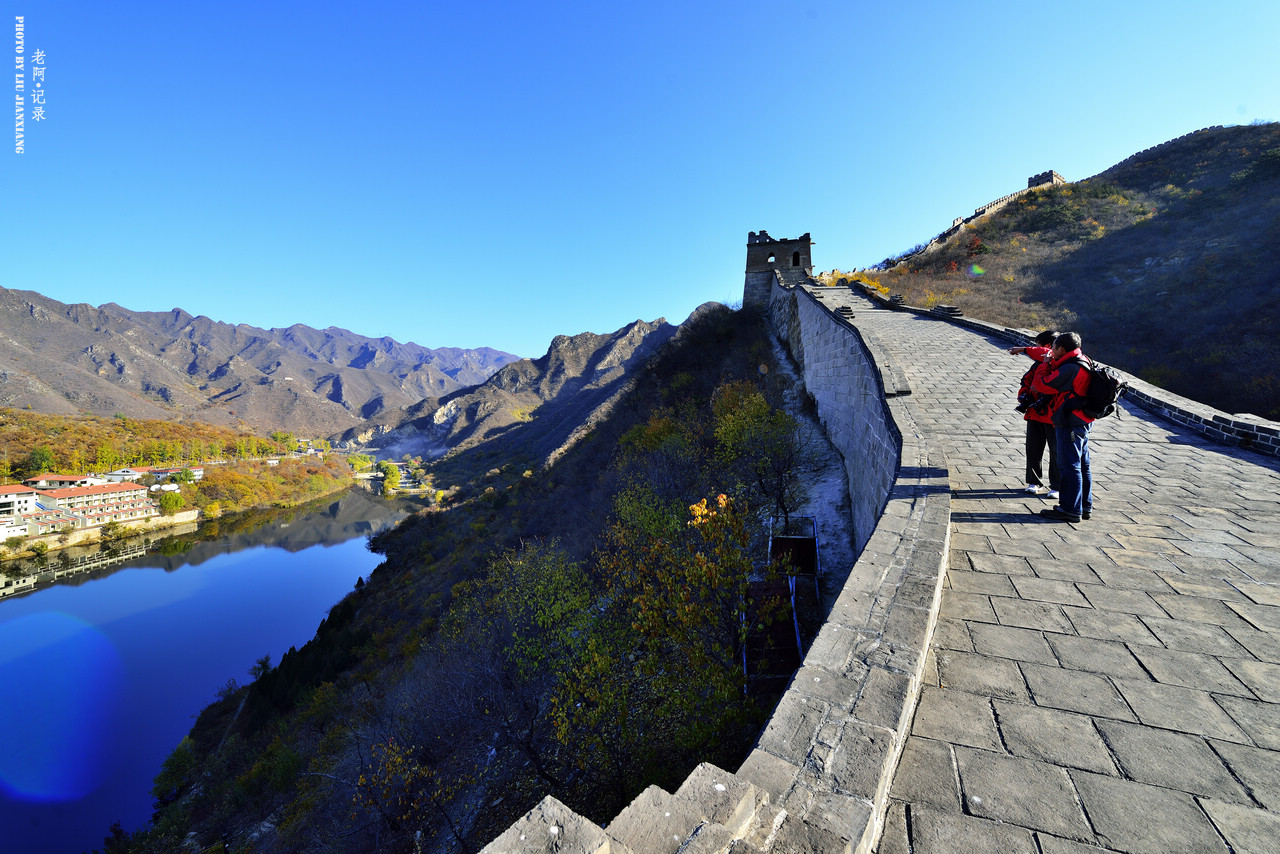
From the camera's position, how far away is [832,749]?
5.74 ft

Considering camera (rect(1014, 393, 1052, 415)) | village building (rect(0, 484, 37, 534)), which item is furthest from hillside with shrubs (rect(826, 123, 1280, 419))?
village building (rect(0, 484, 37, 534))

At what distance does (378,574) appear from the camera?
38.5 metres

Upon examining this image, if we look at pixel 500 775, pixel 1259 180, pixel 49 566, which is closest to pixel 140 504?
pixel 49 566

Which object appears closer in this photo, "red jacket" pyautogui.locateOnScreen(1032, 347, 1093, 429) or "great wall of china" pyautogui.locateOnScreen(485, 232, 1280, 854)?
"great wall of china" pyautogui.locateOnScreen(485, 232, 1280, 854)

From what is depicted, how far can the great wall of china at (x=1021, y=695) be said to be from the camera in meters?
1.56

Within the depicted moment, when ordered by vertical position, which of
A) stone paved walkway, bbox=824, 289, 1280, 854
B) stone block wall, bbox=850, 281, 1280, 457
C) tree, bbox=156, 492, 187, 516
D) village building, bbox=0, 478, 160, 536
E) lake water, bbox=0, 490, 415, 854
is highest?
stone block wall, bbox=850, 281, 1280, 457

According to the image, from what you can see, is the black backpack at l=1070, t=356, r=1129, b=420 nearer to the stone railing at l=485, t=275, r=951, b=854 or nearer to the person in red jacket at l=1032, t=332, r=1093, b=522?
the person in red jacket at l=1032, t=332, r=1093, b=522

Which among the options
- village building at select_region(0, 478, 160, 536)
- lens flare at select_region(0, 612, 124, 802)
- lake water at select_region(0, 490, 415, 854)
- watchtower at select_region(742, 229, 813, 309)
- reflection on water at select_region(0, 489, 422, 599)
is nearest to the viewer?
lake water at select_region(0, 490, 415, 854)

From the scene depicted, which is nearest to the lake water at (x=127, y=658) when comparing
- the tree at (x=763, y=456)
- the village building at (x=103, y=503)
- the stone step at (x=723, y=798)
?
the village building at (x=103, y=503)

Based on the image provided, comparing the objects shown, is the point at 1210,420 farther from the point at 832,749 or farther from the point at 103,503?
the point at 103,503

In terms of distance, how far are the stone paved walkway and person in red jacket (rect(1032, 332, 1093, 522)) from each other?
16 centimetres

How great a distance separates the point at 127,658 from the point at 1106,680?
54.4 meters

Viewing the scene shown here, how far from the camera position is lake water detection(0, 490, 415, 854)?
75.2 feet

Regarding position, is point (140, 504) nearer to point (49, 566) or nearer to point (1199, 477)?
point (49, 566)
